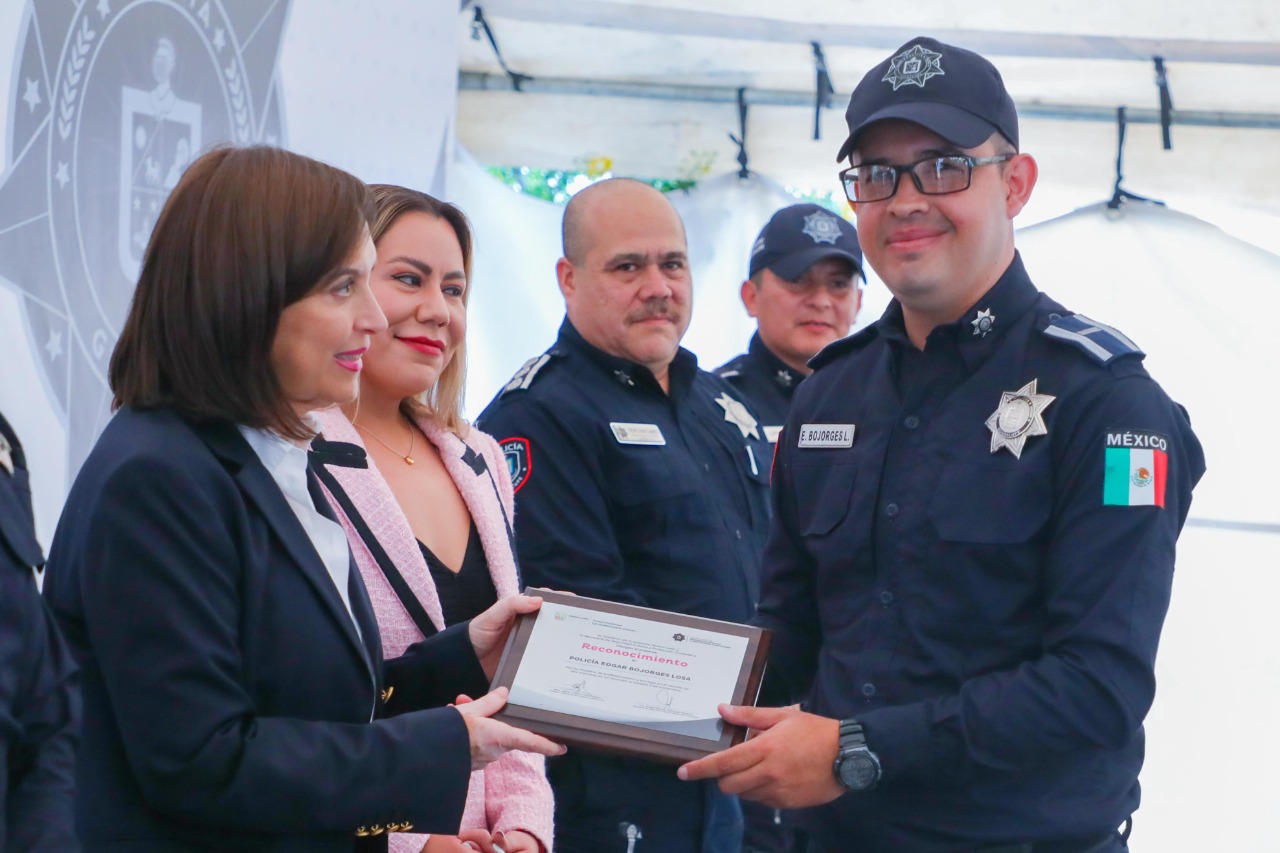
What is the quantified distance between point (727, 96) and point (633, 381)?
5.29ft

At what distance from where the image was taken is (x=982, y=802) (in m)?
2.06

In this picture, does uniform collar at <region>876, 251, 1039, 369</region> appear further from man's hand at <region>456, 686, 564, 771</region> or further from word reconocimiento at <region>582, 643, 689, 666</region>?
man's hand at <region>456, 686, 564, 771</region>

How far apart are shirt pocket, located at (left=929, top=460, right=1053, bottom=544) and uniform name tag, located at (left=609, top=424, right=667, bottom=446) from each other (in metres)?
1.19

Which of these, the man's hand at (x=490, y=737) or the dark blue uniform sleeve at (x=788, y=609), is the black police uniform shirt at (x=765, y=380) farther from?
the man's hand at (x=490, y=737)

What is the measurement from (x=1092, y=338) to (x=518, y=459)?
56.8 inches

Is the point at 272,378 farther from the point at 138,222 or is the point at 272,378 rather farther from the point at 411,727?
the point at 138,222

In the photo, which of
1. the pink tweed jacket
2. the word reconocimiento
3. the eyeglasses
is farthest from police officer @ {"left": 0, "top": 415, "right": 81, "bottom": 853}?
the eyeglasses

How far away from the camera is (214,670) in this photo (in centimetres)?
161

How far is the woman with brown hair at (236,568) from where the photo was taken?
160 cm

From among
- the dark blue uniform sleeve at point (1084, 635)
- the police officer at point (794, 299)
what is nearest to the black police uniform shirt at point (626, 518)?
the police officer at point (794, 299)

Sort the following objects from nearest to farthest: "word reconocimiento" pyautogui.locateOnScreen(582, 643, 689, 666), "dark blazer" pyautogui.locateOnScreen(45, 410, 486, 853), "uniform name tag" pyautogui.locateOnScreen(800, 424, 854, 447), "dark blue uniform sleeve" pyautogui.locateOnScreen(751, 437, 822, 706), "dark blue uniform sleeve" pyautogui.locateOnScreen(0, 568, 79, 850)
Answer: "dark blue uniform sleeve" pyautogui.locateOnScreen(0, 568, 79, 850) → "dark blazer" pyautogui.locateOnScreen(45, 410, 486, 853) → "word reconocimiento" pyautogui.locateOnScreen(582, 643, 689, 666) → "uniform name tag" pyautogui.locateOnScreen(800, 424, 854, 447) → "dark blue uniform sleeve" pyautogui.locateOnScreen(751, 437, 822, 706)

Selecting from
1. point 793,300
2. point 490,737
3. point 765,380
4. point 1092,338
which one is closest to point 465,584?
point 490,737

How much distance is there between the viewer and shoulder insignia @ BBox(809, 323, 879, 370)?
2516 millimetres

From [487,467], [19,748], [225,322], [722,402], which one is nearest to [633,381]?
[722,402]
